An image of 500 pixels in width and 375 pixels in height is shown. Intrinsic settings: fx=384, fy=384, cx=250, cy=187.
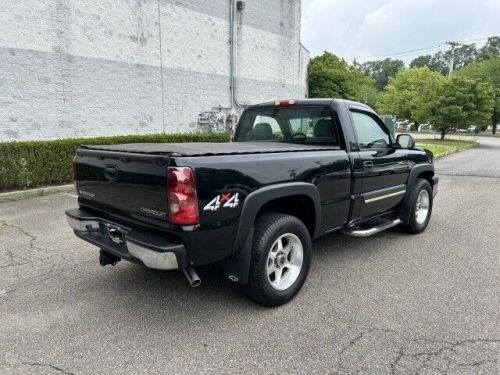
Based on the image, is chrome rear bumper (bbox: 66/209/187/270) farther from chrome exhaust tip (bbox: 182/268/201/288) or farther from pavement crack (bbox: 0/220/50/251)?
pavement crack (bbox: 0/220/50/251)

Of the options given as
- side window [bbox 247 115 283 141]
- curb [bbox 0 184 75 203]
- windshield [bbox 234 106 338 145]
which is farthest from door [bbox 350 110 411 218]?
curb [bbox 0 184 75 203]

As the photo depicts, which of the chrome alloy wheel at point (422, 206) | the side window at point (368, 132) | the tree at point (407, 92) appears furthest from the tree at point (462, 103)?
the side window at point (368, 132)

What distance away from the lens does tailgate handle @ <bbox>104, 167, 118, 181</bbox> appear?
3.13m

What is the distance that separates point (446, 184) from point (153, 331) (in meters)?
9.23

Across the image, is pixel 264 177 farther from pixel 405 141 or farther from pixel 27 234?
pixel 27 234

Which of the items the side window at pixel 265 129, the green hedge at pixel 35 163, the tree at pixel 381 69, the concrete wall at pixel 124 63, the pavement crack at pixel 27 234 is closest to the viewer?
the side window at pixel 265 129

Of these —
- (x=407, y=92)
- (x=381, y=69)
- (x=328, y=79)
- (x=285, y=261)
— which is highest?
(x=381, y=69)

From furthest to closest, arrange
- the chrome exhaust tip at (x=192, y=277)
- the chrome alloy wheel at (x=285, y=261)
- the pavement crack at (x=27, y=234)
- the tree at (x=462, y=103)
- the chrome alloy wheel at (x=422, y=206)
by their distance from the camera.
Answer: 1. the tree at (x=462, y=103)
2. the chrome alloy wheel at (x=422, y=206)
3. the pavement crack at (x=27, y=234)
4. the chrome alloy wheel at (x=285, y=261)
5. the chrome exhaust tip at (x=192, y=277)

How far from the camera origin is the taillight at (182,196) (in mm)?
2637

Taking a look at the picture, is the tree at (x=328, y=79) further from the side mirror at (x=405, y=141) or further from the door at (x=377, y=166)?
the door at (x=377, y=166)

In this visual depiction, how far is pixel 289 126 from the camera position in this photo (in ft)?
14.9

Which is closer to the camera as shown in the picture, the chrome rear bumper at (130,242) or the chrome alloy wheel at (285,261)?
the chrome rear bumper at (130,242)

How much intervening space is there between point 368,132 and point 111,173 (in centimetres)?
303

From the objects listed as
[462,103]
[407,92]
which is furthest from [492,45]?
[462,103]
